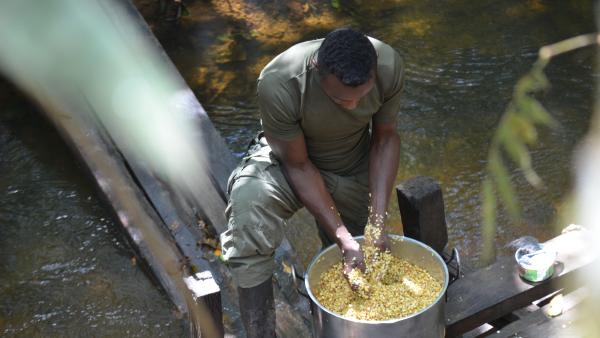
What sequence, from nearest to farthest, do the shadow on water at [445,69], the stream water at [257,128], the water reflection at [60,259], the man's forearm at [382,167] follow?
1. the man's forearm at [382,167]
2. the water reflection at [60,259]
3. the stream water at [257,128]
4. the shadow on water at [445,69]

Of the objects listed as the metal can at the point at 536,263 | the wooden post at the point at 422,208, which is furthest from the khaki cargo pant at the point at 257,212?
the metal can at the point at 536,263

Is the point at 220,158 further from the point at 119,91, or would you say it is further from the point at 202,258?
the point at 119,91

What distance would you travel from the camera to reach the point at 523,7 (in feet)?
22.1

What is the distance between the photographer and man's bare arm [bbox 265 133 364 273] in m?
2.85

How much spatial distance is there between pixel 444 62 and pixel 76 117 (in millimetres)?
3042

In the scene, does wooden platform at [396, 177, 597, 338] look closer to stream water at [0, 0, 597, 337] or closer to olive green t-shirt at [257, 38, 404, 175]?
olive green t-shirt at [257, 38, 404, 175]

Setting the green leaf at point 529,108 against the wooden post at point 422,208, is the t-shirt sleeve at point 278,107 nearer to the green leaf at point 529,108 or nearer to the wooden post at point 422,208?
the wooden post at point 422,208

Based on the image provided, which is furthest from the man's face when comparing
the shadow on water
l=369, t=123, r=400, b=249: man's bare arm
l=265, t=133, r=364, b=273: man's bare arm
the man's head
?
the shadow on water

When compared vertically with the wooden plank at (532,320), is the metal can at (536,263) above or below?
above

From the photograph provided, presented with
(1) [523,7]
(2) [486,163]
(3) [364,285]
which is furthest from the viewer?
(1) [523,7]

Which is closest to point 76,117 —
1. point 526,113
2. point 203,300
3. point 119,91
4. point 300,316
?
point 119,91

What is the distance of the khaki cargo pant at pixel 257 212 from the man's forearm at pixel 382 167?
0.15 meters

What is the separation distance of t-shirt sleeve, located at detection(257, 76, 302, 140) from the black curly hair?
0.84ft

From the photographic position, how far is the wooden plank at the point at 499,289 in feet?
9.16
